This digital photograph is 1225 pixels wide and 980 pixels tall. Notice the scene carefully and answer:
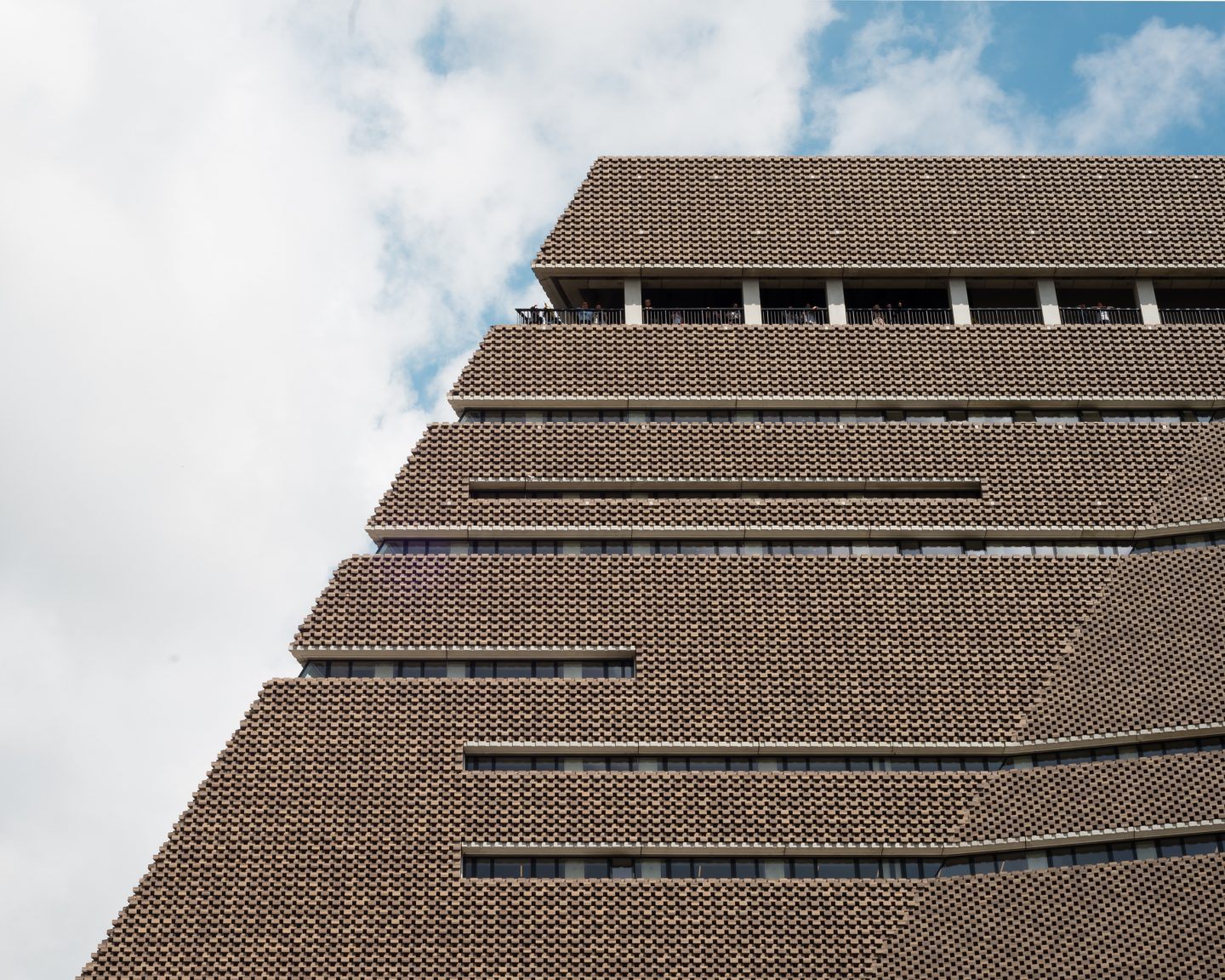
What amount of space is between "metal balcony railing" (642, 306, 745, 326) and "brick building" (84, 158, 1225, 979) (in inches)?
9.1

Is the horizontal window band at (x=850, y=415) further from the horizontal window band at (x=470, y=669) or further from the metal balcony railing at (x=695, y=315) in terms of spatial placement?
the horizontal window band at (x=470, y=669)

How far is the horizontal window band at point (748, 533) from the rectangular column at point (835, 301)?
12.3 metres

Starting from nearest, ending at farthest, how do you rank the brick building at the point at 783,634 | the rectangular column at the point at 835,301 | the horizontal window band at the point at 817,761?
the brick building at the point at 783,634, the horizontal window band at the point at 817,761, the rectangular column at the point at 835,301

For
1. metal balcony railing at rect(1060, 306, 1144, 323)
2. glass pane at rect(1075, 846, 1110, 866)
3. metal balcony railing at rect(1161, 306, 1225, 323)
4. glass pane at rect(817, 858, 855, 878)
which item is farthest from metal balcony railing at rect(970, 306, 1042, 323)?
glass pane at rect(817, 858, 855, 878)

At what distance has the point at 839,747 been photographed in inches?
2157

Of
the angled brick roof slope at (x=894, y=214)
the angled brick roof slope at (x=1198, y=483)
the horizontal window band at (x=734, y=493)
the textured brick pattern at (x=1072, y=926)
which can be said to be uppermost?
the angled brick roof slope at (x=894, y=214)

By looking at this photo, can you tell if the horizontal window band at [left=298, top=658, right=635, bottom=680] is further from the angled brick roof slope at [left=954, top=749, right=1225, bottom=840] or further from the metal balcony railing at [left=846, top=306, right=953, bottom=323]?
the metal balcony railing at [left=846, top=306, right=953, bottom=323]

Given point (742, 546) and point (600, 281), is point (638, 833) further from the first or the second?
point (600, 281)

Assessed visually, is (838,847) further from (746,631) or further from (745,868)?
(746,631)

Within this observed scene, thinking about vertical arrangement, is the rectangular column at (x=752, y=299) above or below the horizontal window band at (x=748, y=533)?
above

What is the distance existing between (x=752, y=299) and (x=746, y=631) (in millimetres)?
18443

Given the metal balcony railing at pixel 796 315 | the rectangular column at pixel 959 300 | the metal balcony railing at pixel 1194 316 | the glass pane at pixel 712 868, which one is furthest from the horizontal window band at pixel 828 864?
the metal balcony railing at pixel 1194 316

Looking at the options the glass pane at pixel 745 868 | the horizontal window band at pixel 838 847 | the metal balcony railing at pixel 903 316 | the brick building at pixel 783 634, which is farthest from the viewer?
the metal balcony railing at pixel 903 316

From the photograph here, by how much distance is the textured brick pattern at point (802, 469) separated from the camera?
60.8 m
